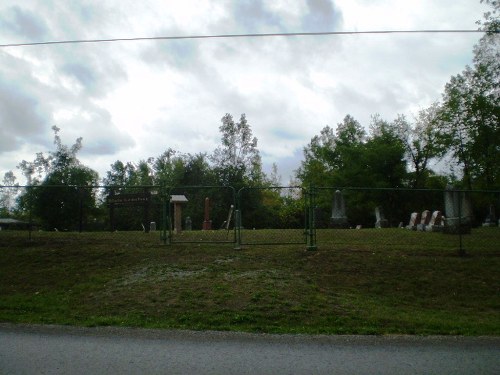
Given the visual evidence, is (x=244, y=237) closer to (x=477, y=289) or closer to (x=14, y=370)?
(x=477, y=289)

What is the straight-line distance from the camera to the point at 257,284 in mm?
10711

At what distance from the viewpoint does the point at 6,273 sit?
12438mm

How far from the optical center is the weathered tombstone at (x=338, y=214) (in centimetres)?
2499

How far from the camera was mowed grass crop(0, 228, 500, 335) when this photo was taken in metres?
8.91

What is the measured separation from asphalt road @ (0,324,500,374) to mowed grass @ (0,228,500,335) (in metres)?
0.57

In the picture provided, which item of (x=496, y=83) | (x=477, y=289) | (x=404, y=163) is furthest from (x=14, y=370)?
(x=404, y=163)

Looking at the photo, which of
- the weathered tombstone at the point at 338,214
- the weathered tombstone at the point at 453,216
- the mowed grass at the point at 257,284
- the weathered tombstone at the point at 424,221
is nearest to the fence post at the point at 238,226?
the mowed grass at the point at 257,284

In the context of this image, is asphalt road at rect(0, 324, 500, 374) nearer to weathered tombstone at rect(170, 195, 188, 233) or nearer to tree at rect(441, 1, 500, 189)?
weathered tombstone at rect(170, 195, 188, 233)

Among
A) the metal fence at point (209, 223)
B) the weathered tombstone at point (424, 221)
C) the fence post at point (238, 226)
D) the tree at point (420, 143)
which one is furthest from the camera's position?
the tree at point (420, 143)

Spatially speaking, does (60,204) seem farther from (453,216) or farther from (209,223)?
(453,216)

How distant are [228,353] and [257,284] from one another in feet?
12.7

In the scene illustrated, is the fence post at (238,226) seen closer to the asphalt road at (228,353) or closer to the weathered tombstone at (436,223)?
the asphalt road at (228,353)

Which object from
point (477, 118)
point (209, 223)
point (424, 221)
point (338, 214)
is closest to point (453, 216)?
point (424, 221)

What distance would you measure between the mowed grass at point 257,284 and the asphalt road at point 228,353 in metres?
0.57
